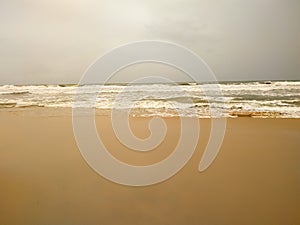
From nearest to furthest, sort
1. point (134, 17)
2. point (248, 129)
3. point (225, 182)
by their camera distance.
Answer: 1. point (225, 182)
2. point (248, 129)
3. point (134, 17)

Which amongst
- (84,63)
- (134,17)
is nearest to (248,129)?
(134,17)

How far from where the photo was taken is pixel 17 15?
282cm

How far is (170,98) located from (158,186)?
1521mm

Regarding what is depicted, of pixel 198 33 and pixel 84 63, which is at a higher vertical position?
pixel 198 33

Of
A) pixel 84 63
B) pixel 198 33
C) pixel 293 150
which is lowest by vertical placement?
pixel 293 150

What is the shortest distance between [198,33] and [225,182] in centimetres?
153

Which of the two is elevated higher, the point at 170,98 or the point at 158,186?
the point at 170,98

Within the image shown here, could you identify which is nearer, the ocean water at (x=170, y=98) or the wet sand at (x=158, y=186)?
the wet sand at (x=158, y=186)

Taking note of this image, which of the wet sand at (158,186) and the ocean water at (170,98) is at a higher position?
the ocean water at (170,98)

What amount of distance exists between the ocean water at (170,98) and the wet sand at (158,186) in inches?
18.2

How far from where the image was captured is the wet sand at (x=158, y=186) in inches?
56.1

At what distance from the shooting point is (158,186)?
1686mm

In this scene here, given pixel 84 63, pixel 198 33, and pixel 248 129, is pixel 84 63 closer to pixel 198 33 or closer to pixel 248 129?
pixel 198 33

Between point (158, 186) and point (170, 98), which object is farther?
point (170, 98)
